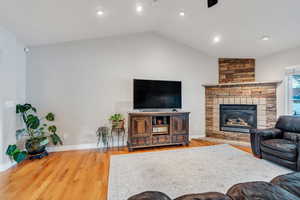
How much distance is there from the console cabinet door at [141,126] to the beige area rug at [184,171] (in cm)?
51

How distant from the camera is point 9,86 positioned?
291cm

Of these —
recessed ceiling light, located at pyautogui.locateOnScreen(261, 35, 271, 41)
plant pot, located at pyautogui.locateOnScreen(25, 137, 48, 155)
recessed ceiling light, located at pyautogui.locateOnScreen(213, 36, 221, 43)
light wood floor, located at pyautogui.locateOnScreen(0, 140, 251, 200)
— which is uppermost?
recessed ceiling light, located at pyautogui.locateOnScreen(213, 36, 221, 43)

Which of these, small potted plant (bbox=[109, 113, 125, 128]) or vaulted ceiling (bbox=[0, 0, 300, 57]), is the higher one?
vaulted ceiling (bbox=[0, 0, 300, 57])

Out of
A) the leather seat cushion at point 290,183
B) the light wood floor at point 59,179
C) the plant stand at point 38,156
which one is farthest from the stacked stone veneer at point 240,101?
the plant stand at point 38,156

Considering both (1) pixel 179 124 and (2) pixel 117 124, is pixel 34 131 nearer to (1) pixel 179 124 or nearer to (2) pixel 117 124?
(2) pixel 117 124

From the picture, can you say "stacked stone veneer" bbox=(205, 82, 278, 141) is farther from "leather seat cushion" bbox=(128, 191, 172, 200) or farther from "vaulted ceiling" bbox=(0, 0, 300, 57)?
"leather seat cushion" bbox=(128, 191, 172, 200)

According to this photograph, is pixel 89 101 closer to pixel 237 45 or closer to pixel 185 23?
pixel 185 23

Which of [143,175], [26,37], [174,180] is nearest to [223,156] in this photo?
[174,180]

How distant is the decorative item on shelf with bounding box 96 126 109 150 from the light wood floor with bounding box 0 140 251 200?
A: 49 cm

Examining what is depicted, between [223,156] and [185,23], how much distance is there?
10.7 ft

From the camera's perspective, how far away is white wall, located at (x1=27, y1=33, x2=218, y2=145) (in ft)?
12.0

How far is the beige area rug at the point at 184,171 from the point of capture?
211 centimetres

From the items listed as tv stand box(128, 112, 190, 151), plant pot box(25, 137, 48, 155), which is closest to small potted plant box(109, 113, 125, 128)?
tv stand box(128, 112, 190, 151)

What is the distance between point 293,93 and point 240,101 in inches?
46.7
